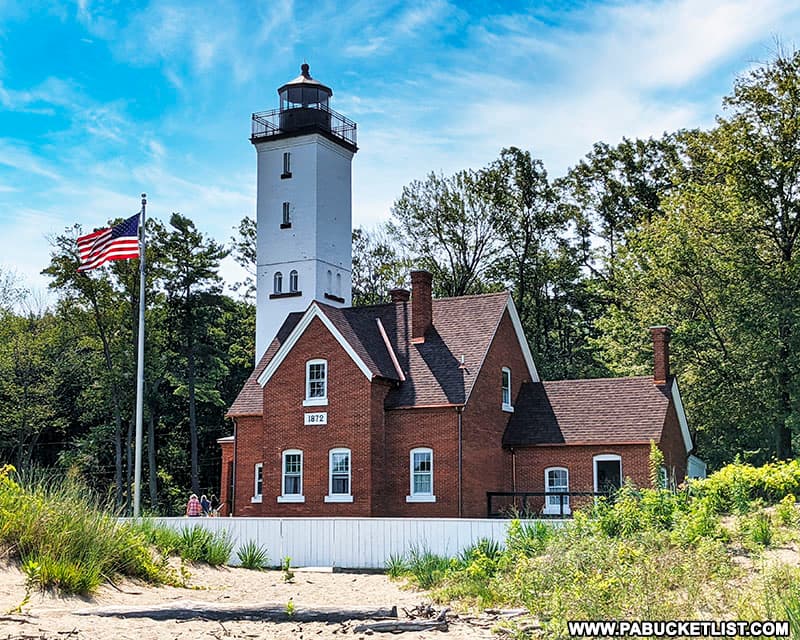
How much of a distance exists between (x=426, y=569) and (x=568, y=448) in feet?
49.0

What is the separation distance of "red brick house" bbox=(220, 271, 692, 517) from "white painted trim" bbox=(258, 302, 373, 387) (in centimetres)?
5

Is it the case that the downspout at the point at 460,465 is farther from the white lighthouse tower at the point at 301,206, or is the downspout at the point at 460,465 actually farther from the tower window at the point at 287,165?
the tower window at the point at 287,165

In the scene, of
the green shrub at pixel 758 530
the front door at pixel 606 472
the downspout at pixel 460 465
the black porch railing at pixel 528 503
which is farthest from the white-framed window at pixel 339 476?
the green shrub at pixel 758 530

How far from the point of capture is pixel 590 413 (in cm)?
3441

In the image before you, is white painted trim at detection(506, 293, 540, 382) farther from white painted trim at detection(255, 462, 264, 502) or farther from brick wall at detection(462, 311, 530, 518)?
white painted trim at detection(255, 462, 264, 502)

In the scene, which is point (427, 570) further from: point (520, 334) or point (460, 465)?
point (520, 334)

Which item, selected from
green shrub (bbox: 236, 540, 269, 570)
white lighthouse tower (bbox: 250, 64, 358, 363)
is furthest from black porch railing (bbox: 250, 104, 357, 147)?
green shrub (bbox: 236, 540, 269, 570)

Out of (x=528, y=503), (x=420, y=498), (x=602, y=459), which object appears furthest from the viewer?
(x=528, y=503)

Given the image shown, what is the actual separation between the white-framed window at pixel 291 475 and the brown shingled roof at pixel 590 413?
24.5 feet

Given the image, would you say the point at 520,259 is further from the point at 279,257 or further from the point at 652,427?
the point at 652,427

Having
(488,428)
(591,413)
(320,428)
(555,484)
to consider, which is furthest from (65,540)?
(591,413)

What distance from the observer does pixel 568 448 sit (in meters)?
33.6

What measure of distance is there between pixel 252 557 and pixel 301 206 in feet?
86.6

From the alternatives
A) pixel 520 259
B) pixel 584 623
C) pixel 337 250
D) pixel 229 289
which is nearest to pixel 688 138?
pixel 520 259
